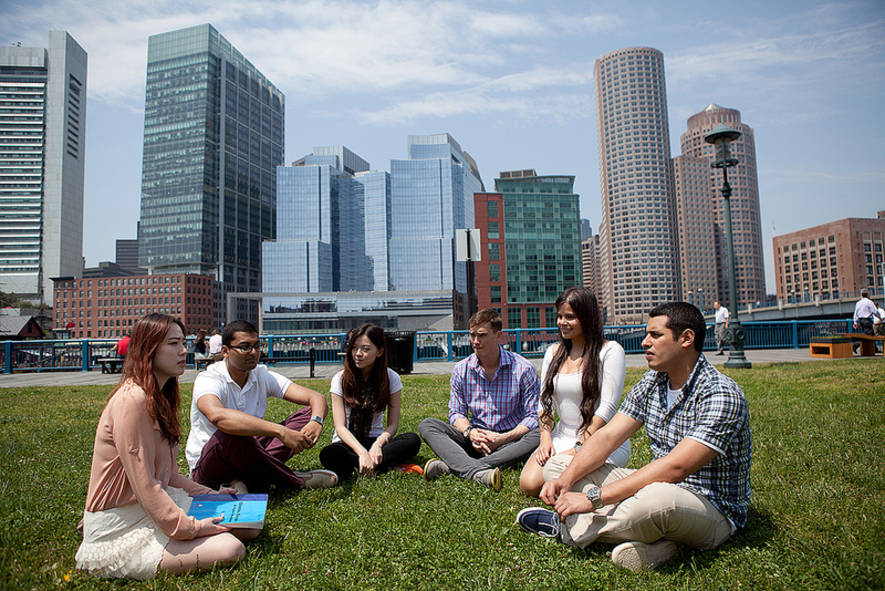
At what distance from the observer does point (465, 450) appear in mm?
4914

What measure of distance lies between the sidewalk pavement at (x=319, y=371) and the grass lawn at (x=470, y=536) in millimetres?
10562

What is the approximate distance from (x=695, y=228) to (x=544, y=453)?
17579 centimetres

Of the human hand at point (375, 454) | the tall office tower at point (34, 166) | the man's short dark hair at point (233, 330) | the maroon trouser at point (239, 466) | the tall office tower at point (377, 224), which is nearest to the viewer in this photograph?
the maroon trouser at point (239, 466)

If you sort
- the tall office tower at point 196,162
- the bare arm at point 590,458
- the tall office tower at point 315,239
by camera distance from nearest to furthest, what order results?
the bare arm at point 590,458, the tall office tower at point 315,239, the tall office tower at point 196,162

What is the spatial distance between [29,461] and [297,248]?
133718 millimetres

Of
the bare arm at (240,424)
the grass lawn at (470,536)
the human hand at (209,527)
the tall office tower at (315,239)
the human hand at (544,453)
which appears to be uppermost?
the tall office tower at (315,239)

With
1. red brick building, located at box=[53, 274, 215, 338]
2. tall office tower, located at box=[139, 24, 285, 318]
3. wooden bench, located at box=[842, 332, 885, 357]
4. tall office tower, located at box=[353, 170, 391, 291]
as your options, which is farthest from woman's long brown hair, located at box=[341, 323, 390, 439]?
tall office tower, located at box=[139, 24, 285, 318]

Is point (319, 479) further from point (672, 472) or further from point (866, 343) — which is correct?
point (866, 343)

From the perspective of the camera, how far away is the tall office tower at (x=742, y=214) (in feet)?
531

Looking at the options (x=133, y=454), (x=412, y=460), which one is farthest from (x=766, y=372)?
(x=133, y=454)

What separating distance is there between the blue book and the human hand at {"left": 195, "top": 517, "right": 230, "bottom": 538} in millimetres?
45

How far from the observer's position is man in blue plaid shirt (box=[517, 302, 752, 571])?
2.69 meters

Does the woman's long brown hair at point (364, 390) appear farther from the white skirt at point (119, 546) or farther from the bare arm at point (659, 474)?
the bare arm at point (659, 474)

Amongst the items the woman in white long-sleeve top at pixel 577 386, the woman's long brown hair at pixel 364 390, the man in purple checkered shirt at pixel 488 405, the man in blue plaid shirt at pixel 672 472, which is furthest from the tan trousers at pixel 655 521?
the woman's long brown hair at pixel 364 390
